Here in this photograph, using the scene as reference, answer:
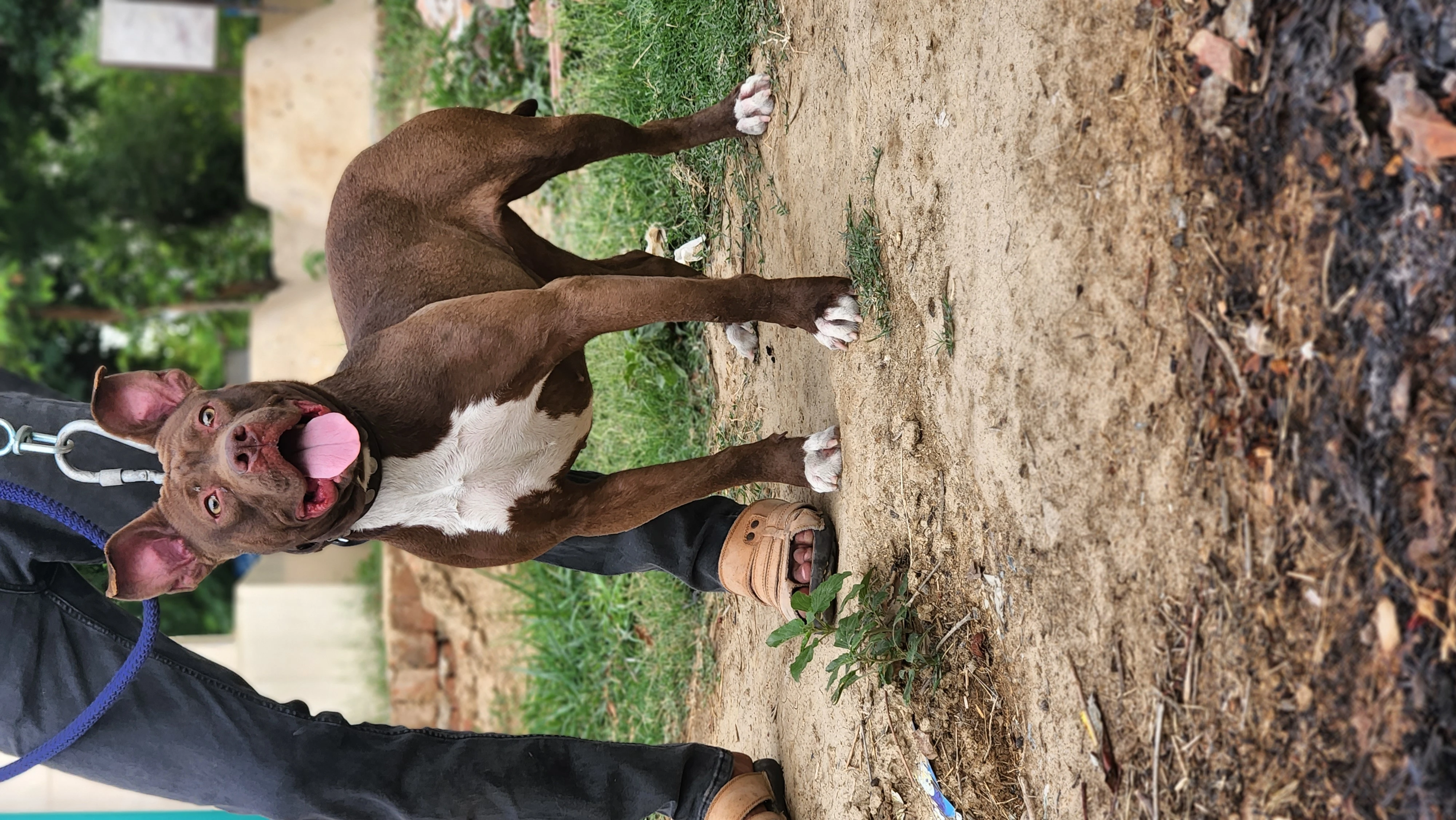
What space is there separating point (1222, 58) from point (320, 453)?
7.03ft

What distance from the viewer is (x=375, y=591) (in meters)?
10.3

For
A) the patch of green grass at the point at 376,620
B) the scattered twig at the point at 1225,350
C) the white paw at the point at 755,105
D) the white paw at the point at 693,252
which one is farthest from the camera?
the patch of green grass at the point at 376,620

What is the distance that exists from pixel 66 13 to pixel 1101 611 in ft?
57.3

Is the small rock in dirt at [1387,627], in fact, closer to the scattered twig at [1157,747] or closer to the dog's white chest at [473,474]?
the scattered twig at [1157,747]

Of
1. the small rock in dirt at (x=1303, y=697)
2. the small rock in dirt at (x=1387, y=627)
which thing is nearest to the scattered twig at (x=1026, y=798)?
the small rock in dirt at (x=1303, y=697)

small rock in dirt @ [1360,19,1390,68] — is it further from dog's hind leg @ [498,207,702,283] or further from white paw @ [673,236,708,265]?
white paw @ [673,236,708,265]

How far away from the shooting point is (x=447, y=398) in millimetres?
2959

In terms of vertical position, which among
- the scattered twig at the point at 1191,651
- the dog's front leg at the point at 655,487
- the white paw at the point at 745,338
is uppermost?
the white paw at the point at 745,338

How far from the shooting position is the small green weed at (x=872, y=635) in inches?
115

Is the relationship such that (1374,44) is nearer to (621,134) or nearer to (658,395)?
(621,134)

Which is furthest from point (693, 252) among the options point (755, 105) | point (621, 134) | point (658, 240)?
point (621, 134)

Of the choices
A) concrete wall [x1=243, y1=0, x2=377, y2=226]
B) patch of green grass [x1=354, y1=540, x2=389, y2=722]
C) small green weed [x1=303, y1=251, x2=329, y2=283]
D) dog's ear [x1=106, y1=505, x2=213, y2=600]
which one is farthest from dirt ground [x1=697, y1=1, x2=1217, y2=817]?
small green weed [x1=303, y1=251, x2=329, y2=283]

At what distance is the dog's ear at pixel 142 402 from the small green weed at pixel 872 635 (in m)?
1.79

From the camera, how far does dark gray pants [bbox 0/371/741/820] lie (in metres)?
3.20
